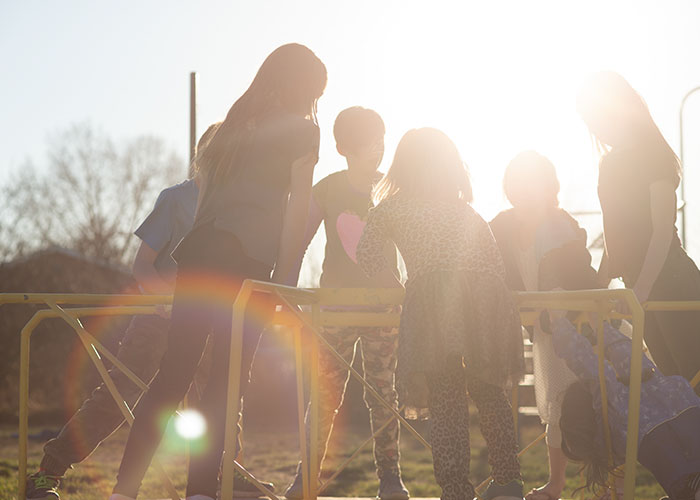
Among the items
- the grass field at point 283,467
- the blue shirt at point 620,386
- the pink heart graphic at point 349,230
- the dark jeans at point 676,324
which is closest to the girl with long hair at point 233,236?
the blue shirt at point 620,386

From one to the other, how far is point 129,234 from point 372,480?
27.6m

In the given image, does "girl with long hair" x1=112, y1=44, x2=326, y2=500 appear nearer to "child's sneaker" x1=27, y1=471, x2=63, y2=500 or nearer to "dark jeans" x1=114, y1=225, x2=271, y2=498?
"dark jeans" x1=114, y1=225, x2=271, y2=498

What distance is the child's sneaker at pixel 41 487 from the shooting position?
4.11 metres

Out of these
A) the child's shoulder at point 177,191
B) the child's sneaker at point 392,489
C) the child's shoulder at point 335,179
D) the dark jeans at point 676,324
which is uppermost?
the child's shoulder at point 335,179

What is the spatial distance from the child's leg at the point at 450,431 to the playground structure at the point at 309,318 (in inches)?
9.4

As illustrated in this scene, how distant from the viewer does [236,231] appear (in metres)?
3.30

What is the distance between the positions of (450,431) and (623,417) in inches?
24.7

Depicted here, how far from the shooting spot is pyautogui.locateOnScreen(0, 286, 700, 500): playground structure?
3.01 meters

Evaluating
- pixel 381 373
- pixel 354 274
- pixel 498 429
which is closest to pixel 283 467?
pixel 381 373

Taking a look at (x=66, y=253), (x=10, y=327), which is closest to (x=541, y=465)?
(x=10, y=327)

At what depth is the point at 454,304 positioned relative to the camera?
3.47 m

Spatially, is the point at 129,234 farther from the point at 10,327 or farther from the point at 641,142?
the point at 641,142

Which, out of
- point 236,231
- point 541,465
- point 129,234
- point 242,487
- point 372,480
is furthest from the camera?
point 129,234

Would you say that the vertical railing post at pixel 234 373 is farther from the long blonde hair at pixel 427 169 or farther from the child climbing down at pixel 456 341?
the long blonde hair at pixel 427 169
